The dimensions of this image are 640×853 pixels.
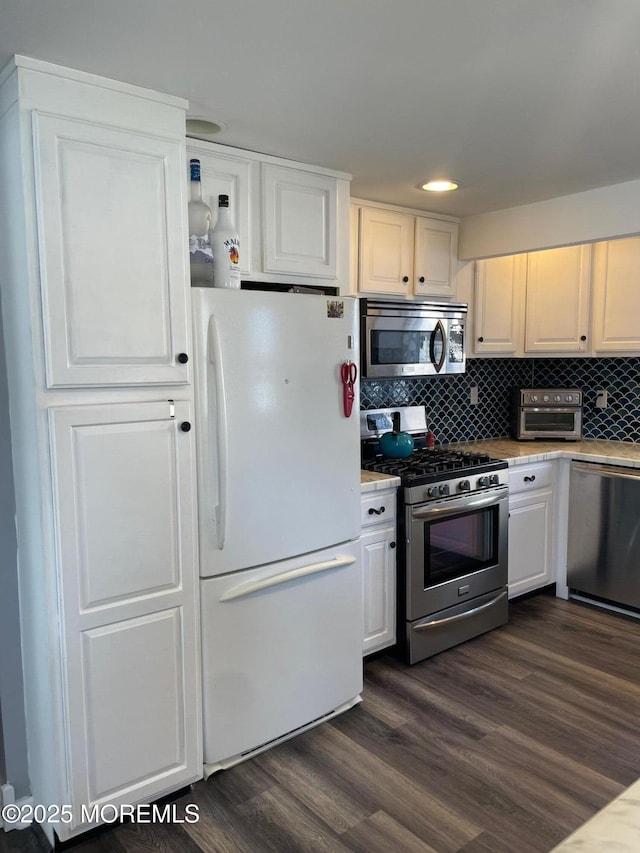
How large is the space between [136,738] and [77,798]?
8.7 inches

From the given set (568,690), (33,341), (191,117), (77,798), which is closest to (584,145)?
(191,117)

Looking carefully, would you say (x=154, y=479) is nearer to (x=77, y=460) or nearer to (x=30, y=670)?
(x=77, y=460)

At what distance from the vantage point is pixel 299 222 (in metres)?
2.57

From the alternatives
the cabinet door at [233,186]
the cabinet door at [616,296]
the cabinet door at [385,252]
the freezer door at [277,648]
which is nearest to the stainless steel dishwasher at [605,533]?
the cabinet door at [616,296]

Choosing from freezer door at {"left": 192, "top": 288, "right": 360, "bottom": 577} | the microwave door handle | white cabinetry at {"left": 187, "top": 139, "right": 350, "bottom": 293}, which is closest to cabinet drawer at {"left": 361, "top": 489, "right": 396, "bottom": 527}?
freezer door at {"left": 192, "top": 288, "right": 360, "bottom": 577}

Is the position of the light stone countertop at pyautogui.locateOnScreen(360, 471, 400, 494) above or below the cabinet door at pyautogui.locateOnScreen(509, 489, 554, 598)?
above

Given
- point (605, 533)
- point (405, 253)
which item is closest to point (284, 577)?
point (405, 253)

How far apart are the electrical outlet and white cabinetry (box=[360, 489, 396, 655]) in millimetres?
1987

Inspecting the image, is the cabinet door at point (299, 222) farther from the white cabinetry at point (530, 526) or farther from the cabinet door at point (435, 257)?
the white cabinetry at point (530, 526)

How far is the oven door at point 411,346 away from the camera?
3068 millimetres

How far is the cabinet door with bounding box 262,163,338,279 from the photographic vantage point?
248 cm

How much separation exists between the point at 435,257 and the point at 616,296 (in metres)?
1.15

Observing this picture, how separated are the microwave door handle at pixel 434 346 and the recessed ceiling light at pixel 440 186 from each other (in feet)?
2.28

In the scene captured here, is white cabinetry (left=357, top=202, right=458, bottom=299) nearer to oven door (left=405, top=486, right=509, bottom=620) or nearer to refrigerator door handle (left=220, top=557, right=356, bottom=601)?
oven door (left=405, top=486, right=509, bottom=620)
